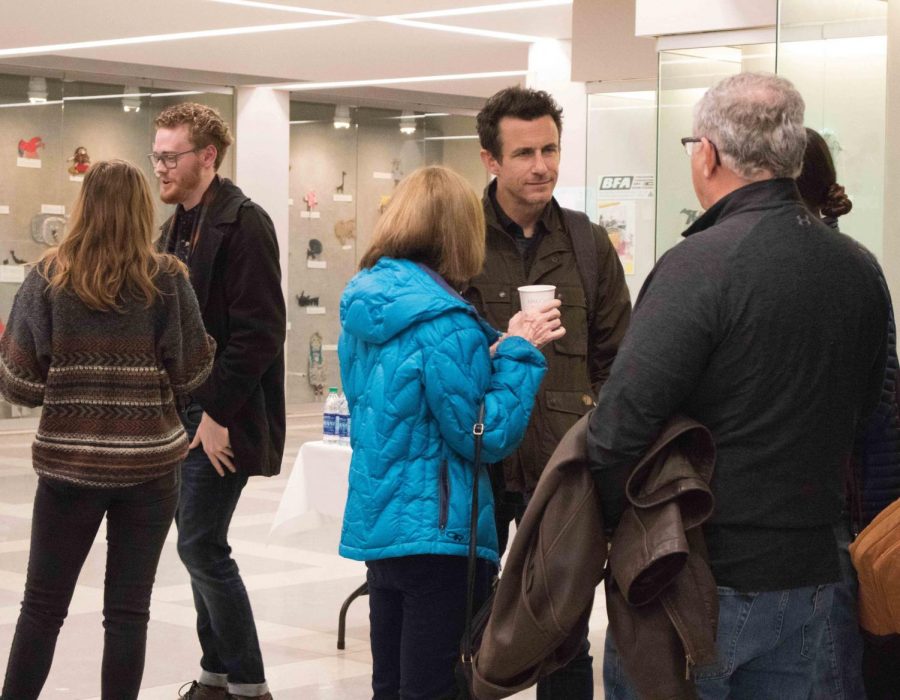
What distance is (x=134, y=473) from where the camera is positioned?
3.72m

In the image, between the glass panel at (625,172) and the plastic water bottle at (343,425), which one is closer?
the plastic water bottle at (343,425)

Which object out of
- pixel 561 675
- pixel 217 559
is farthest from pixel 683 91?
pixel 561 675

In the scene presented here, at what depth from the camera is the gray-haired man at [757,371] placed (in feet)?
7.52

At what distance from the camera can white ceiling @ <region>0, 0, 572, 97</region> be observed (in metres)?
10.4

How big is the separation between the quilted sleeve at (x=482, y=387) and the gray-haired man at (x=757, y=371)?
0.74m

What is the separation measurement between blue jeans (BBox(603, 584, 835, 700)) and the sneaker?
242 cm

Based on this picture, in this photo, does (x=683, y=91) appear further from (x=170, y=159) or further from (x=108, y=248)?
(x=108, y=248)

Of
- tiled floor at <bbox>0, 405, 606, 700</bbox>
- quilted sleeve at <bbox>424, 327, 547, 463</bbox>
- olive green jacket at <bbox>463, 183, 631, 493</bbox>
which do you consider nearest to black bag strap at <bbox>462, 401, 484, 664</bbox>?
quilted sleeve at <bbox>424, 327, 547, 463</bbox>

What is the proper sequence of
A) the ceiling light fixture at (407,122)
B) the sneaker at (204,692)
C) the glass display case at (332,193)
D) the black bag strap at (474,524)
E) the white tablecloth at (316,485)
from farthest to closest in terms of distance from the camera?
the ceiling light fixture at (407,122) → the glass display case at (332,193) → the white tablecloth at (316,485) → the sneaker at (204,692) → the black bag strap at (474,524)

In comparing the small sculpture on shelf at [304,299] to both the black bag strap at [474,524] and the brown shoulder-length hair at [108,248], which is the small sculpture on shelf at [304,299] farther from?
the black bag strap at [474,524]

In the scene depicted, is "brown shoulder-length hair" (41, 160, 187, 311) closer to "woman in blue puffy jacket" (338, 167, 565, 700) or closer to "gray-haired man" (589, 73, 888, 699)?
"woman in blue puffy jacket" (338, 167, 565, 700)

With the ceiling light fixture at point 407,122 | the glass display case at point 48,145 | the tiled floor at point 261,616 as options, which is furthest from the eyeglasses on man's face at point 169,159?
the ceiling light fixture at point 407,122

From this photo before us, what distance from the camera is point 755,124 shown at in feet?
7.79

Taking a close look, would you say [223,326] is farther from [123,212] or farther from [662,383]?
[662,383]
